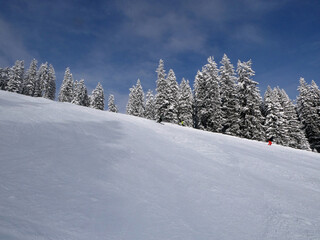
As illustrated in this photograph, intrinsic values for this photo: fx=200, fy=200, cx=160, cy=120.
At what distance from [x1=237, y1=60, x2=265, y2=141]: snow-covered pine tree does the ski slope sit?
25.7 meters

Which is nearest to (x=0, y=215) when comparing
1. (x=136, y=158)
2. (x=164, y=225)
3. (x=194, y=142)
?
(x=164, y=225)

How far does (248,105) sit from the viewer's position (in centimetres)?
3409

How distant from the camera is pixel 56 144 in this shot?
7.48m

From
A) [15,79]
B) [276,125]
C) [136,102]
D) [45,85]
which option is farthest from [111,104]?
[276,125]

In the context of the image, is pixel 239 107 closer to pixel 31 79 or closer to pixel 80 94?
pixel 80 94

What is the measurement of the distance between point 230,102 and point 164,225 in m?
36.0

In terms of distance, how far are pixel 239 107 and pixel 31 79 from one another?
2593 inches

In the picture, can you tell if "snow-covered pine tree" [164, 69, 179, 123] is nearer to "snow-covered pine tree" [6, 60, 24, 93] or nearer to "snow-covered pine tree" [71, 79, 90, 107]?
"snow-covered pine tree" [71, 79, 90, 107]

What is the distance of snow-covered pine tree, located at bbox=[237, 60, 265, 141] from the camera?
110 ft

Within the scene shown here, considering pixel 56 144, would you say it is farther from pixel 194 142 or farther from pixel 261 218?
pixel 194 142

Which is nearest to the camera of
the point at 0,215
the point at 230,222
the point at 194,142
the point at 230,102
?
the point at 0,215

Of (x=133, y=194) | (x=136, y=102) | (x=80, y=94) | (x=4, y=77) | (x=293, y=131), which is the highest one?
(x=4, y=77)

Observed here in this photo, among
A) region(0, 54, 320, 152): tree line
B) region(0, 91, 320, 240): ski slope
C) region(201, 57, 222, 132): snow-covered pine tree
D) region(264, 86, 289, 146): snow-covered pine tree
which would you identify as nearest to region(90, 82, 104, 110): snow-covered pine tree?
region(0, 54, 320, 152): tree line

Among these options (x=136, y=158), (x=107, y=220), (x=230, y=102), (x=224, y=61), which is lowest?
(x=107, y=220)
